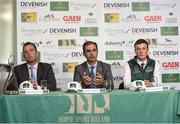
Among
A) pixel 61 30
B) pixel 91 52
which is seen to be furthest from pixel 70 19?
pixel 91 52

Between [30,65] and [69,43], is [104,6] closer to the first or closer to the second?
[69,43]

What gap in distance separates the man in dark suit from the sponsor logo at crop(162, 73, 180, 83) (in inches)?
73.2

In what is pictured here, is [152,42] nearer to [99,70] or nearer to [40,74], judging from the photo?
[99,70]

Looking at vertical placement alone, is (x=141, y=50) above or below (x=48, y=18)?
below

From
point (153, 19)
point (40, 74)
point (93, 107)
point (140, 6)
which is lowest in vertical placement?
point (93, 107)

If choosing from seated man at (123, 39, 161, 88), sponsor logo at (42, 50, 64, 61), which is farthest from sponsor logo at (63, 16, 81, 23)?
seated man at (123, 39, 161, 88)

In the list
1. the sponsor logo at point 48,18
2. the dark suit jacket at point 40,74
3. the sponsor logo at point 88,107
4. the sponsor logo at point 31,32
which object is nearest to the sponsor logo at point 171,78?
the dark suit jacket at point 40,74

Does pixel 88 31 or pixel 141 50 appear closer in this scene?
pixel 141 50

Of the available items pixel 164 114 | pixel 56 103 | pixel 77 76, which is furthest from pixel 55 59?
pixel 164 114

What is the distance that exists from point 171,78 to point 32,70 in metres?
2.22

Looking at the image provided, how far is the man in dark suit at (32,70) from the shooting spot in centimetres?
380

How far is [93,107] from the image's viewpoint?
2.64m

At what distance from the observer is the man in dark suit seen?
380 cm

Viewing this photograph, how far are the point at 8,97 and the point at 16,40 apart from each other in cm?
227
